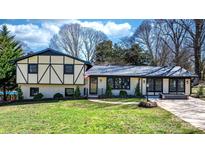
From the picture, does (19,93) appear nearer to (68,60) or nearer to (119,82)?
(68,60)

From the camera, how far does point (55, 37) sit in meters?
9.16

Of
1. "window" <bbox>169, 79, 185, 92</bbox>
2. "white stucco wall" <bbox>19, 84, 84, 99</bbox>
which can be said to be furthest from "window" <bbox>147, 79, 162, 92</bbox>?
"white stucco wall" <bbox>19, 84, 84, 99</bbox>

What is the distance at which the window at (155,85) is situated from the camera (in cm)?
1382

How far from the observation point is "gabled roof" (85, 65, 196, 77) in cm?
1354

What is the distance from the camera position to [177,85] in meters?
13.9

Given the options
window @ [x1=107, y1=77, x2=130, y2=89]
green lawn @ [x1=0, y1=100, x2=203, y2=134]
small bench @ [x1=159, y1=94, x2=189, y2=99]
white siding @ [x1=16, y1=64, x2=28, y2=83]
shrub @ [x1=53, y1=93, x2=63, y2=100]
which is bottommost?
green lawn @ [x1=0, y1=100, x2=203, y2=134]

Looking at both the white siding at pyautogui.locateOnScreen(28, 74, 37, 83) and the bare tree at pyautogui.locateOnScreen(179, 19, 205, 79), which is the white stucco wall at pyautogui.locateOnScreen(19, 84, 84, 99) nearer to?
the white siding at pyautogui.locateOnScreen(28, 74, 37, 83)

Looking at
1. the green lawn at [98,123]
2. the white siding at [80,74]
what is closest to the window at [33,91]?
the white siding at [80,74]

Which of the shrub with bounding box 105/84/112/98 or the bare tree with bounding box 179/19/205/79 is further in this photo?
the shrub with bounding box 105/84/112/98

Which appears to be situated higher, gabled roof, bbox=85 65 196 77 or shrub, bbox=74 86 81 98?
gabled roof, bbox=85 65 196 77

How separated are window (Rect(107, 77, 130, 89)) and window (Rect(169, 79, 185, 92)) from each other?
214cm

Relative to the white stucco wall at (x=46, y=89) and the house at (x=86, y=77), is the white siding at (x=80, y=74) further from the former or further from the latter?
the white stucco wall at (x=46, y=89)
